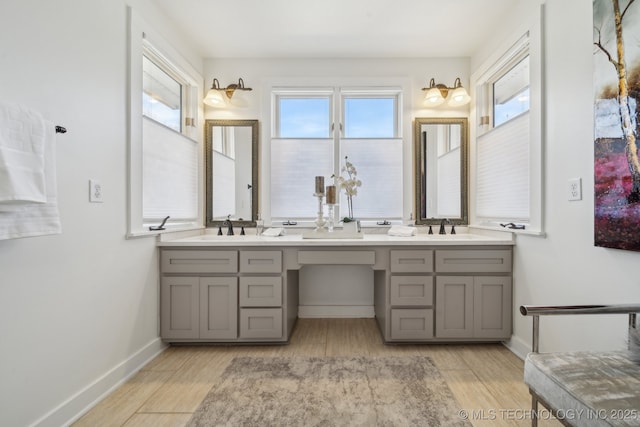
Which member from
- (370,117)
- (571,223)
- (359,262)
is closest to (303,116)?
(370,117)

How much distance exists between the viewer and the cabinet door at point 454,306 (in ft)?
7.61

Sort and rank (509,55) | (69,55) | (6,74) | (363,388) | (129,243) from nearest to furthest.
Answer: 1. (6,74)
2. (69,55)
3. (363,388)
4. (129,243)
5. (509,55)

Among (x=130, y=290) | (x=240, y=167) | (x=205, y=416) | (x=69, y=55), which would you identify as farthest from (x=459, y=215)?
(x=69, y=55)

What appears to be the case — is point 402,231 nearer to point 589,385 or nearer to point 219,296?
point 219,296

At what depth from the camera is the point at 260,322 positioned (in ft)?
7.67

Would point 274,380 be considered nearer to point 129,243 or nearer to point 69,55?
point 129,243

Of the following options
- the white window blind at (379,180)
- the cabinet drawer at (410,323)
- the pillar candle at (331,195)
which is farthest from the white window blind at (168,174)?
the cabinet drawer at (410,323)

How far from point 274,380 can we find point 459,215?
88.5 inches

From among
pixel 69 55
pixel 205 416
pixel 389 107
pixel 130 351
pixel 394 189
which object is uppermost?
pixel 389 107

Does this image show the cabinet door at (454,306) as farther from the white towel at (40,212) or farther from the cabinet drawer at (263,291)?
the white towel at (40,212)

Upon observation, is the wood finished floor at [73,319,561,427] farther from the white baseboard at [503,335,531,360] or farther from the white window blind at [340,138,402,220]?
the white window blind at [340,138,402,220]

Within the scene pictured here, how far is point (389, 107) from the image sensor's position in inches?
123

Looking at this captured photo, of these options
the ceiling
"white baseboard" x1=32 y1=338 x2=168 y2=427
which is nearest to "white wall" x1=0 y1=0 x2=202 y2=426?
"white baseboard" x1=32 y1=338 x2=168 y2=427

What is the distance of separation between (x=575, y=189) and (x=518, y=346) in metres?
1.22
